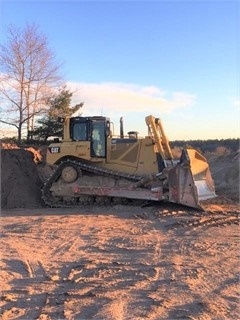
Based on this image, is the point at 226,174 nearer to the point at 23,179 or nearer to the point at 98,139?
the point at 98,139

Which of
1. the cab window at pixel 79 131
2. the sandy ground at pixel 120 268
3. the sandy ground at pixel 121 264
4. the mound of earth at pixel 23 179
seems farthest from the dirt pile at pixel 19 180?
the sandy ground at pixel 120 268

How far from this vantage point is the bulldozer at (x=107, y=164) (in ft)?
46.5

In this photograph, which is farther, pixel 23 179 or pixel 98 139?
pixel 23 179

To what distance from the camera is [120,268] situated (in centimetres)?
671

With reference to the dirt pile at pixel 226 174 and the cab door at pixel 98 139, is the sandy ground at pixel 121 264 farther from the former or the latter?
the dirt pile at pixel 226 174

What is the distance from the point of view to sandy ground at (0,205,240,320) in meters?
5.00

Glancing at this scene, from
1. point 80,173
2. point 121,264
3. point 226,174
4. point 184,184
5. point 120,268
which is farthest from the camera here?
point 226,174

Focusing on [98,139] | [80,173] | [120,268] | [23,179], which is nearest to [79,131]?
[98,139]

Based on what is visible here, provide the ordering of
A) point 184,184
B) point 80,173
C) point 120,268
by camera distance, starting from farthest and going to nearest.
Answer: point 80,173 → point 184,184 → point 120,268

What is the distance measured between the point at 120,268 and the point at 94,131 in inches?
338

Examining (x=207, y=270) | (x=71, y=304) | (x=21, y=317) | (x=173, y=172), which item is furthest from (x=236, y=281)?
(x=173, y=172)

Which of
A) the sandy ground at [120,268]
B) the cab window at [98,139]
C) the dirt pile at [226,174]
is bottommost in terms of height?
the sandy ground at [120,268]

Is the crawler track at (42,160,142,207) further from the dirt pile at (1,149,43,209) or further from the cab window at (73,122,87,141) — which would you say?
the cab window at (73,122,87,141)

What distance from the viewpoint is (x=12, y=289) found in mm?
5695
